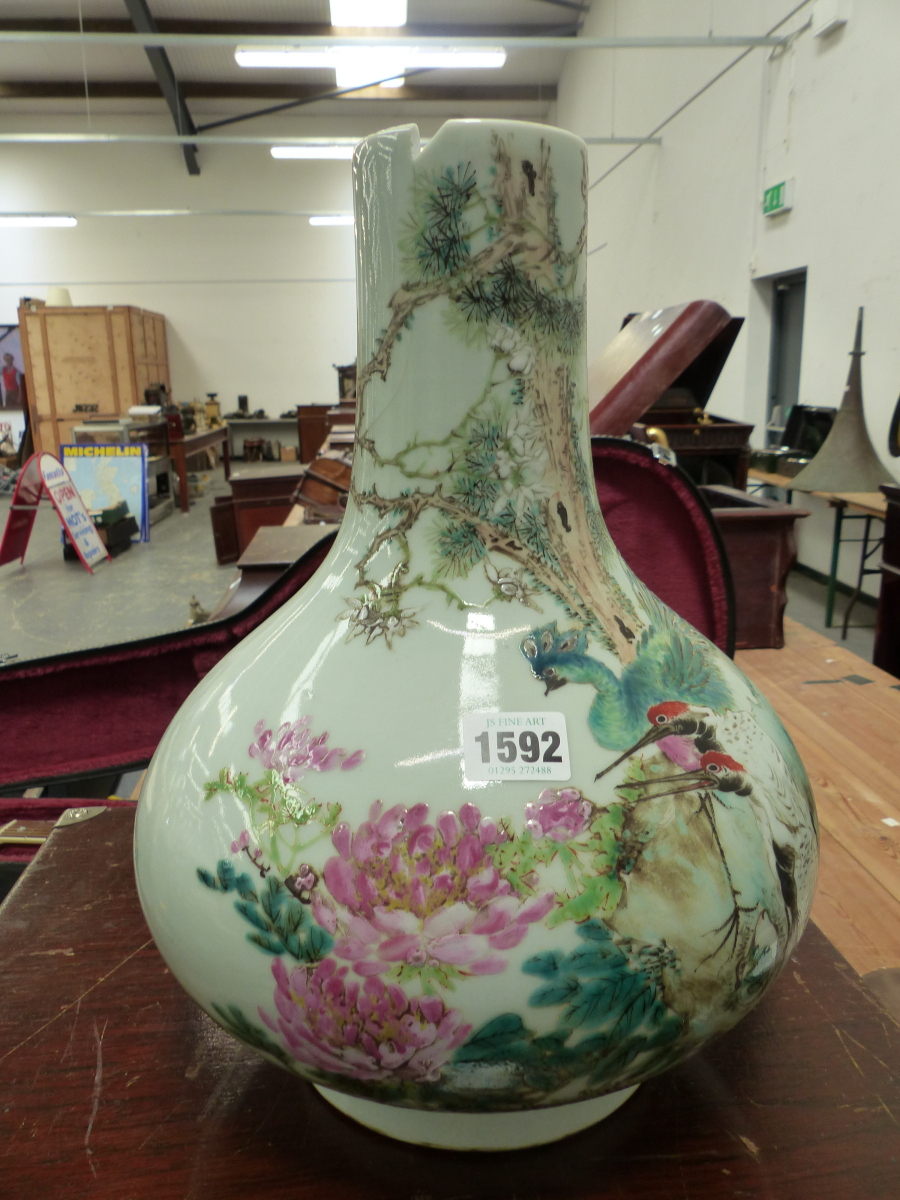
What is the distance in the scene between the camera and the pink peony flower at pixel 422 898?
0.38 meters

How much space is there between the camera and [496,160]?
43 cm

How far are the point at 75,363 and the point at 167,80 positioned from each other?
267cm

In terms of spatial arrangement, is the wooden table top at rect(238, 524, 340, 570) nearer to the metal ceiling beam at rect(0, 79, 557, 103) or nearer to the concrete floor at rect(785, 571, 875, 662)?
the concrete floor at rect(785, 571, 875, 662)

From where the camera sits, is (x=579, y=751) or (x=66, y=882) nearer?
(x=579, y=751)

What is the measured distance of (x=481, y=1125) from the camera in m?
0.47

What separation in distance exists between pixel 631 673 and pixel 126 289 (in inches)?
408

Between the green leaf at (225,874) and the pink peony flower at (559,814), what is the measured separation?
147 millimetres

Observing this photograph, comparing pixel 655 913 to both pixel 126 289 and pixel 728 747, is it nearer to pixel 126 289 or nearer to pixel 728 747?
pixel 728 747

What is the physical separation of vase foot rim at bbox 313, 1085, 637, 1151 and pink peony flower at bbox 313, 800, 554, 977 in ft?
0.49

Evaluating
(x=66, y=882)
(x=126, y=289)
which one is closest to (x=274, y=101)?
(x=126, y=289)

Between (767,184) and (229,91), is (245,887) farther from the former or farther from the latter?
(229,91)

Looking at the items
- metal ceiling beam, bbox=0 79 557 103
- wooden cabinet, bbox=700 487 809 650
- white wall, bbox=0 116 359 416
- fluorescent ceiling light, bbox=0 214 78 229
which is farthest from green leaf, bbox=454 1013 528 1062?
fluorescent ceiling light, bbox=0 214 78 229

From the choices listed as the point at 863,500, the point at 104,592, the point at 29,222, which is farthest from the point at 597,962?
the point at 29,222

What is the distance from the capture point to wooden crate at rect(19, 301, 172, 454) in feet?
26.5
